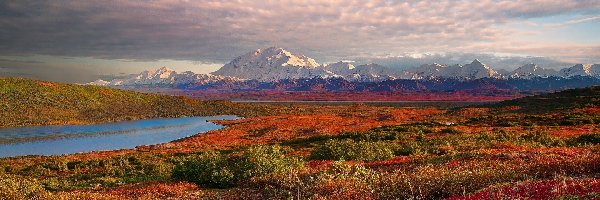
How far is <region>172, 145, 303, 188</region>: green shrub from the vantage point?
70.3 ft

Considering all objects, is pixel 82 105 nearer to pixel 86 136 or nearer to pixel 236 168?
pixel 86 136

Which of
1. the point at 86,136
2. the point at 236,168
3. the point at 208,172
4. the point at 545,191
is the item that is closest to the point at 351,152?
the point at 236,168

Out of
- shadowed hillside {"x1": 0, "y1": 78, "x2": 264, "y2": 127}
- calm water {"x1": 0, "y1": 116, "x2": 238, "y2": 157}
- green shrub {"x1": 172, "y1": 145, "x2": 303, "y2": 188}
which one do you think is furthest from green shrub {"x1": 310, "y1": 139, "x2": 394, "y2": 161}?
shadowed hillside {"x1": 0, "y1": 78, "x2": 264, "y2": 127}

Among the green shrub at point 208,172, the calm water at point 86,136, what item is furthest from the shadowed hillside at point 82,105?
the green shrub at point 208,172

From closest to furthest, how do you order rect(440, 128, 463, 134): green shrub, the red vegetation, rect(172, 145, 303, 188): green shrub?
the red vegetation → rect(172, 145, 303, 188): green shrub → rect(440, 128, 463, 134): green shrub

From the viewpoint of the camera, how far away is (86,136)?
91.6 m

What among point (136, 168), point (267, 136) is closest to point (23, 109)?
point (267, 136)

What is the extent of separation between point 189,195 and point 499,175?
11703 mm

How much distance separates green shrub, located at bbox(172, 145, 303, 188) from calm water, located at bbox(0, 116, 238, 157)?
56275mm

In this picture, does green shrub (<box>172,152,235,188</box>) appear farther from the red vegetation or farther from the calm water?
the calm water

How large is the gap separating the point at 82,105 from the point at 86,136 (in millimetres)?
54103

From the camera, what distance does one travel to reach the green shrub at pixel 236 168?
21438mm

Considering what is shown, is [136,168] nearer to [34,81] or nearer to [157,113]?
[157,113]

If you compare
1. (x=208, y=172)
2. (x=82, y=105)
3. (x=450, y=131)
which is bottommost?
(x=450, y=131)
